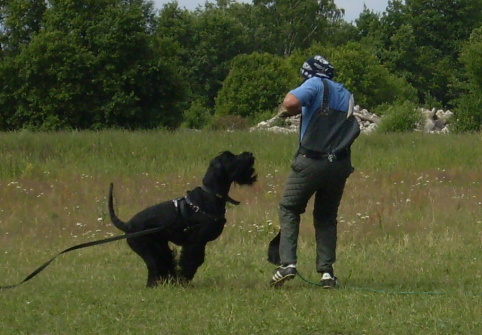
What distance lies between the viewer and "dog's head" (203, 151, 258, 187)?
7.62 m

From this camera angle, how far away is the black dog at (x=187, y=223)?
7.52 m

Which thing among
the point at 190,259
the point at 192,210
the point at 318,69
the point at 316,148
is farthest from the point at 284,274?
the point at 318,69

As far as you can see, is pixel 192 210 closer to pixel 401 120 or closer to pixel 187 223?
pixel 187 223

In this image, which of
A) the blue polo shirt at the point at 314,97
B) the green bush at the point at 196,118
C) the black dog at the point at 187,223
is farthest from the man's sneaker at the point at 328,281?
the green bush at the point at 196,118

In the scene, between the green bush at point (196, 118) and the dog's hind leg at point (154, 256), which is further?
the green bush at point (196, 118)

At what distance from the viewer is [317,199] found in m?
7.53

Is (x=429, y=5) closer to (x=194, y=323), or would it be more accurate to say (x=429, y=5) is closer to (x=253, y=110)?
(x=253, y=110)

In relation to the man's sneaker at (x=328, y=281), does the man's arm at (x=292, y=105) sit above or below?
above

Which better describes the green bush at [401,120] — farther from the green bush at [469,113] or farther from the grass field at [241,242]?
the grass field at [241,242]

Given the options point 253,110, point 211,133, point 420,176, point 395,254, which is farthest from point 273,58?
point 395,254

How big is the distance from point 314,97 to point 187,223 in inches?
63.4

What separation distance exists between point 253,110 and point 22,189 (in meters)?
42.6

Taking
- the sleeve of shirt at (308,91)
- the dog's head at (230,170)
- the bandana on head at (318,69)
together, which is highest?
the bandana on head at (318,69)

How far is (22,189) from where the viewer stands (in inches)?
622
